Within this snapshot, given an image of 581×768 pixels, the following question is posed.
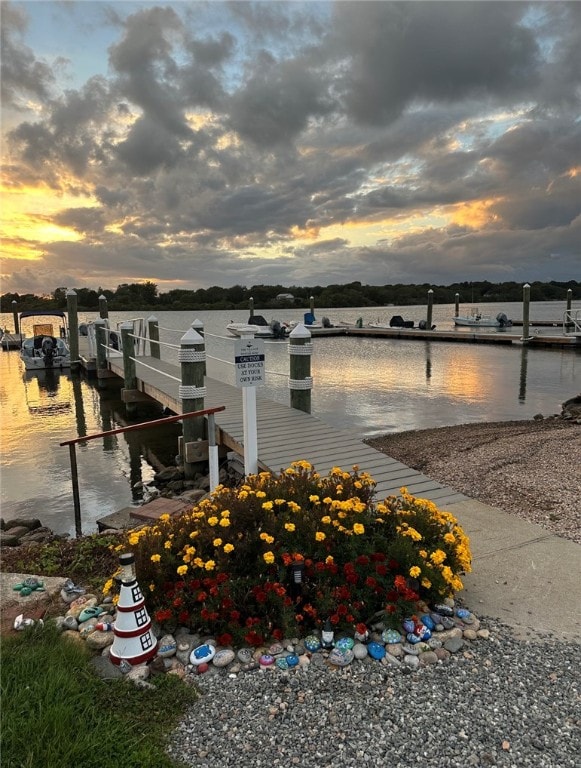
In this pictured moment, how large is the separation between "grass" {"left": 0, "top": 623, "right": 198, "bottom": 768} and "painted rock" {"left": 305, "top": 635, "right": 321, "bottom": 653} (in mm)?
635

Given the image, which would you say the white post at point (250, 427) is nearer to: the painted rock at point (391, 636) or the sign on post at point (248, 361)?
the sign on post at point (248, 361)

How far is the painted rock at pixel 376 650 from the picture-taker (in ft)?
8.83

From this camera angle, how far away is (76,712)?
7.32 ft

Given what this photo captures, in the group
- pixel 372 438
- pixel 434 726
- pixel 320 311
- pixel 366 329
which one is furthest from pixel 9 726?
pixel 320 311

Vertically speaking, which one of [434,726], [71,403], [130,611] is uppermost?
Answer: [130,611]

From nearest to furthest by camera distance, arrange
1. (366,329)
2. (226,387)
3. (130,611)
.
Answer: (130,611) < (226,387) < (366,329)

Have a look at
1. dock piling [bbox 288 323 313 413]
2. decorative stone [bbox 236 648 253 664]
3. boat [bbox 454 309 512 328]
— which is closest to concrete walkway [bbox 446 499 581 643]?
decorative stone [bbox 236 648 253 664]

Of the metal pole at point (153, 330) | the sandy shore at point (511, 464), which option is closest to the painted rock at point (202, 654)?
the sandy shore at point (511, 464)

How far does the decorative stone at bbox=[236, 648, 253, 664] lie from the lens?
2.69m

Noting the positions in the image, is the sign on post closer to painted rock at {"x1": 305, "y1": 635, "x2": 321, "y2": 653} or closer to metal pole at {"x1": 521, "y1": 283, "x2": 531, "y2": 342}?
painted rock at {"x1": 305, "y1": 635, "x2": 321, "y2": 653}

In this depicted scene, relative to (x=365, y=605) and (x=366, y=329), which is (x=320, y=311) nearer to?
(x=366, y=329)

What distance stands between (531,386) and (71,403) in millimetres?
14910

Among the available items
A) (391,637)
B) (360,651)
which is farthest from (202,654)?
(391,637)

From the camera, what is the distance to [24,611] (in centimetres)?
321
